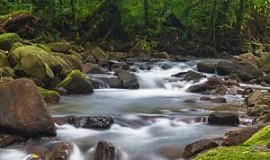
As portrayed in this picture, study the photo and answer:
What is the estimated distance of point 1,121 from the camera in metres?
7.41

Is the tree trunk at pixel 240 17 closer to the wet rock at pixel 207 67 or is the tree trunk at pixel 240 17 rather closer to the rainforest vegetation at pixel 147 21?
the rainforest vegetation at pixel 147 21

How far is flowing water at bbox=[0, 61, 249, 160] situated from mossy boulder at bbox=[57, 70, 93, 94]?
0.41 meters

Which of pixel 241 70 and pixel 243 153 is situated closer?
pixel 243 153

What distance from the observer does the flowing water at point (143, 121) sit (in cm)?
723

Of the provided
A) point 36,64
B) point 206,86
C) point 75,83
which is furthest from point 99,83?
point 206,86

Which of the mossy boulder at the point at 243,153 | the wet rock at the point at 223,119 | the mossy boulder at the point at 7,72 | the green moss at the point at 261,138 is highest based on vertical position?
the mossy boulder at the point at 243,153

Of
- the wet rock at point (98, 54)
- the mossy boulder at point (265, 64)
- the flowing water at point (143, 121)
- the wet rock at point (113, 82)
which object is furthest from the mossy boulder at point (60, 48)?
the mossy boulder at point (265, 64)

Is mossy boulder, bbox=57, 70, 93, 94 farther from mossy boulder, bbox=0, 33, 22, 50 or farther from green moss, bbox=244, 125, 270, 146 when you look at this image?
green moss, bbox=244, 125, 270, 146

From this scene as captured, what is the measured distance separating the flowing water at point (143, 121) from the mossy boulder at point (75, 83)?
410mm

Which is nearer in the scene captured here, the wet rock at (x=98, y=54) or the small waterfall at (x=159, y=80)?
the small waterfall at (x=159, y=80)

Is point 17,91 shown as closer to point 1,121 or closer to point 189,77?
point 1,121

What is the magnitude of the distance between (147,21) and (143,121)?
1853cm

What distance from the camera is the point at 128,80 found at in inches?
581

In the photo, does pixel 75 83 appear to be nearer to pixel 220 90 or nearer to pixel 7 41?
pixel 220 90
